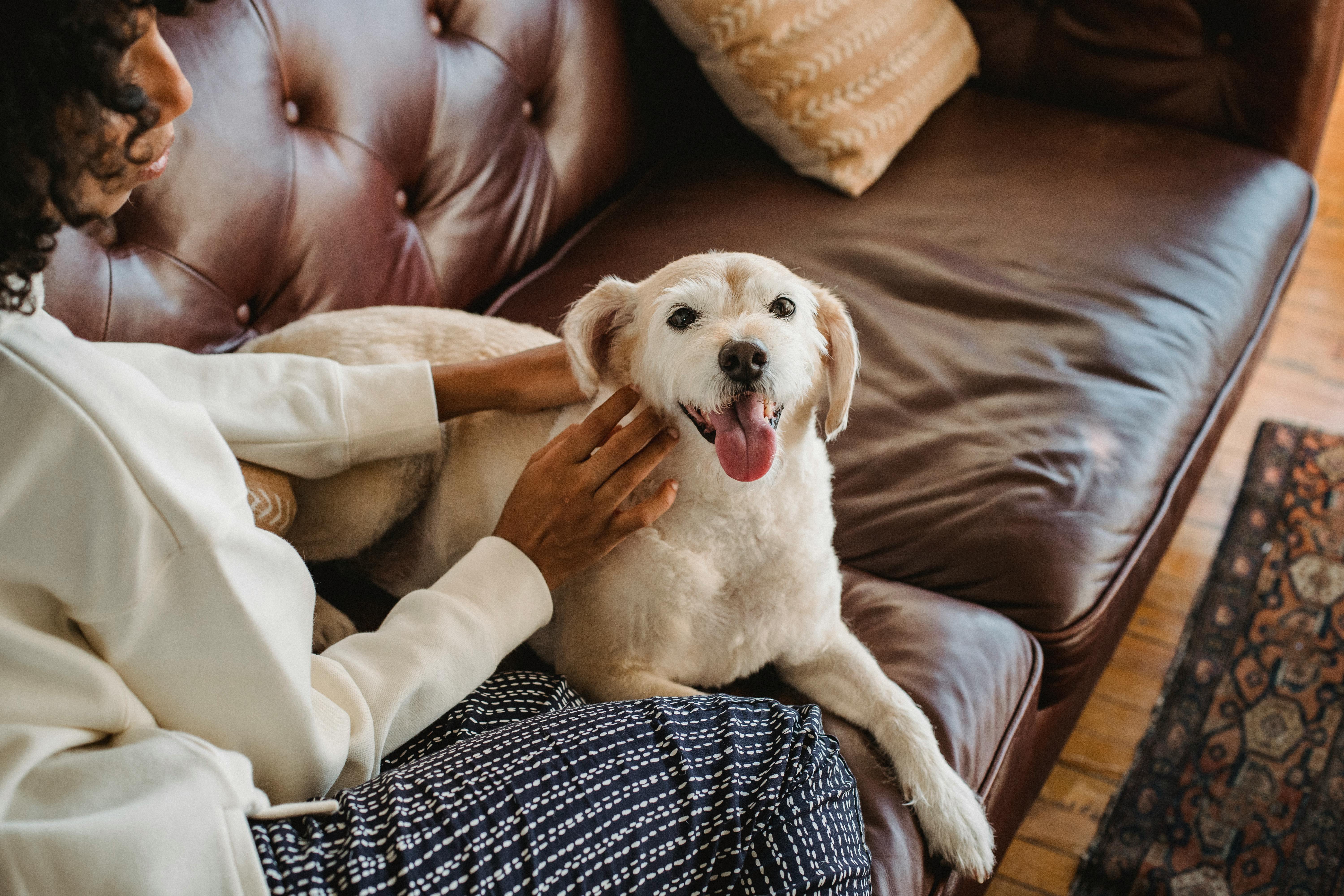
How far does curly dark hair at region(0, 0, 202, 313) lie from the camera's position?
690 millimetres

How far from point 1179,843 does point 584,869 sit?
1293 millimetres

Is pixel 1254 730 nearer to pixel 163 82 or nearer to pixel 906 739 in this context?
pixel 906 739

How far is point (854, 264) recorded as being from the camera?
6.19 feet

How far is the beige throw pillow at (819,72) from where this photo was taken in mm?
1964

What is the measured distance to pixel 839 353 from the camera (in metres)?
1.23

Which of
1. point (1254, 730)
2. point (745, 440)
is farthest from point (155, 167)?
point (1254, 730)

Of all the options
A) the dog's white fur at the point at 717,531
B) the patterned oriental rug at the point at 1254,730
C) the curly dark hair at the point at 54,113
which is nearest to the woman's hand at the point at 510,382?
the dog's white fur at the point at 717,531

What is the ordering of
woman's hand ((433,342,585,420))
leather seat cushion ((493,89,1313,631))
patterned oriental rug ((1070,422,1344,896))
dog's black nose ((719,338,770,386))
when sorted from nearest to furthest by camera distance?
dog's black nose ((719,338,770,386))
woman's hand ((433,342,585,420))
leather seat cushion ((493,89,1313,631))
patterned oriental rug ((1070,422,1344,896))

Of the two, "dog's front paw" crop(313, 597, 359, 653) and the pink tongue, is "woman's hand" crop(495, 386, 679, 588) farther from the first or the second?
"dog's front paw" crop(313, 597, 359, 653)

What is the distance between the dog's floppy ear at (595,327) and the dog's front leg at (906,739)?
435mm

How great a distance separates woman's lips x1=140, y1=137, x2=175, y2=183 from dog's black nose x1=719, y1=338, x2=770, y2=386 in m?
0.55

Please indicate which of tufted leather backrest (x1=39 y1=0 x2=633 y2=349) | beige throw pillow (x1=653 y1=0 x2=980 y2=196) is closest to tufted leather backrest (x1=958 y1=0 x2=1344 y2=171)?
beige throw pillow (x1=653 y1=0 x2=980 y2=196)

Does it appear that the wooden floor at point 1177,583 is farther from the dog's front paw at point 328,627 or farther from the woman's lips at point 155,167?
the woman's lips at point 155,167

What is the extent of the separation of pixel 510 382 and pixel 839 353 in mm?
421
